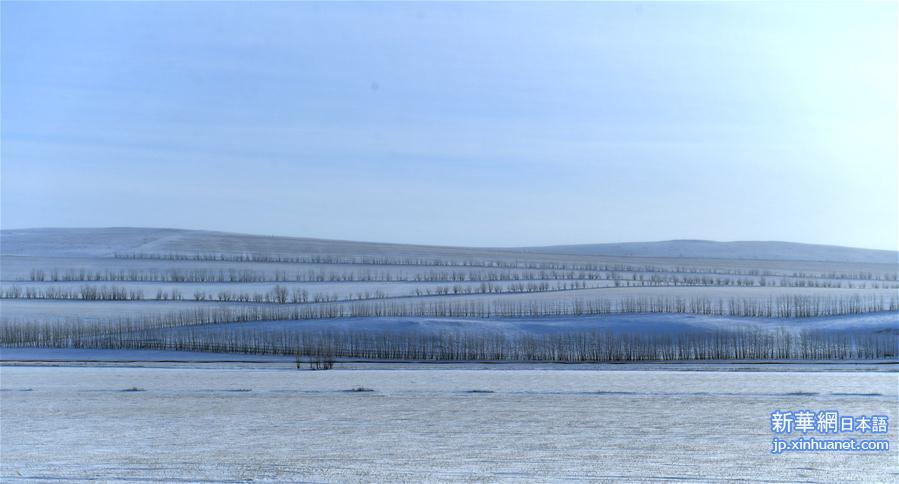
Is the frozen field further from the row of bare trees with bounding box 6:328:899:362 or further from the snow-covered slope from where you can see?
the snow-covered slope

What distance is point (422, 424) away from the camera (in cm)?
1465

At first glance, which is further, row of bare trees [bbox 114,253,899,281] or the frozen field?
row of bare trees [bbox 114,253,899,281]

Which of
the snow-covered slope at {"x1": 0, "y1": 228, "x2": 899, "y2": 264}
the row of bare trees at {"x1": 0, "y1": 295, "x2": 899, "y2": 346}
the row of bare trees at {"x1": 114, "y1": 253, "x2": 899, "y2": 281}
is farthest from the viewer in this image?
the snow-covered slope at {"x1": 0, "y1": 228, "x2": 899, "y2": 264}

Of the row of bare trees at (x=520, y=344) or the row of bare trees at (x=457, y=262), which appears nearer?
the row of bare trees at (x=520, y=344)

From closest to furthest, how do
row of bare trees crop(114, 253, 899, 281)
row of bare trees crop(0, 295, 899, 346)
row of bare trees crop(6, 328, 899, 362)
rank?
1. row of bare trees crop(6, 328, 899, 362)
2. row of bare trees crop(0, 295, 899, 346)
3. row of bare trees crop(114, 253, 899, 281)

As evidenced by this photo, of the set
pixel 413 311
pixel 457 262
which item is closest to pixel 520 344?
pixel 413 311

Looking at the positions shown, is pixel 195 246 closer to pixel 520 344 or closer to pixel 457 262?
pixel 457 262

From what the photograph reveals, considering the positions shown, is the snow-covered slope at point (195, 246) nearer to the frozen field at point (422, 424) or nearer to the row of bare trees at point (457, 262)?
the row of bare trees at point (457, 262)

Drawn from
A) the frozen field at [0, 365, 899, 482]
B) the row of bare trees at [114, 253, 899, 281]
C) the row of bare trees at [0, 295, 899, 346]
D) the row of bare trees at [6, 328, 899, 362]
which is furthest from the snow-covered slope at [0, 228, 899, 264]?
the frozen field at [0, 365, 899, 482]

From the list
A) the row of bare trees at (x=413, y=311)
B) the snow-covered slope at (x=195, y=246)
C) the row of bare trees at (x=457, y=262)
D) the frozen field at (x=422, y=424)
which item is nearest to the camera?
the frozen field at (x=422, y=424)

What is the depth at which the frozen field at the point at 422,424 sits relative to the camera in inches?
435

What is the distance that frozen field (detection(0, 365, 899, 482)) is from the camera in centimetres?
1105

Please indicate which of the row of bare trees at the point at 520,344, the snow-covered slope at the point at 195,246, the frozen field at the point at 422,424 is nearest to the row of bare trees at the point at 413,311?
the row of bare trees at the point at 520,344

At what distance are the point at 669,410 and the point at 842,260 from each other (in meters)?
88.3
